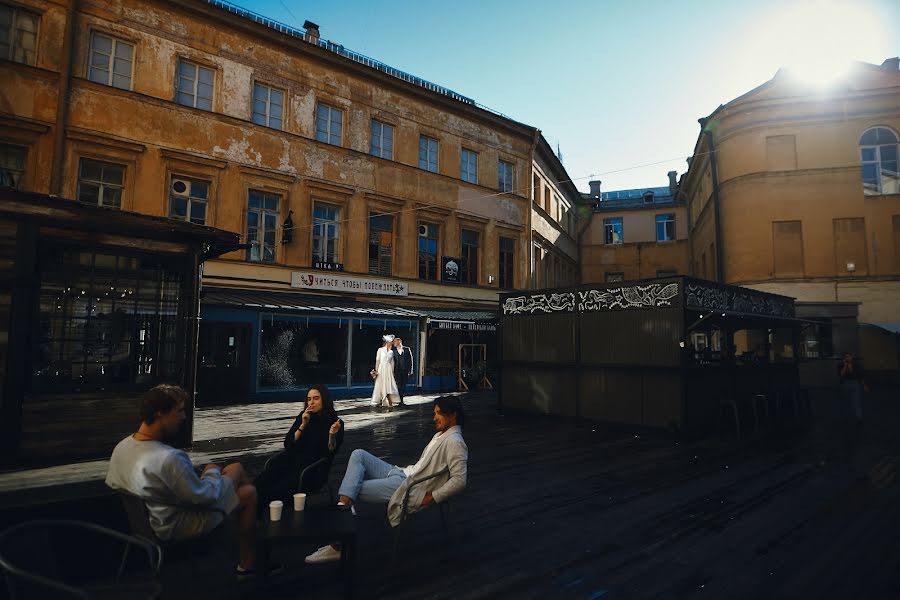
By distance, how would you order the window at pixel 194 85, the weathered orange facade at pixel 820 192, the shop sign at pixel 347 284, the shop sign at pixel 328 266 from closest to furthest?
the window at pixel 194 85
the shop sign at pixel 347 284
the shop sign at pixel 328 266
the weathered orange facade at pixel 820 192

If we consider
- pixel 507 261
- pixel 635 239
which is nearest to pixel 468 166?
pixel 507 261

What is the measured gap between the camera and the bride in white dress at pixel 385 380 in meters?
13.6

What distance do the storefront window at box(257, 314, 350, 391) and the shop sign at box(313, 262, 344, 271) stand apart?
2.04m

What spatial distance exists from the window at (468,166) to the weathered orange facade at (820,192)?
11.7 m

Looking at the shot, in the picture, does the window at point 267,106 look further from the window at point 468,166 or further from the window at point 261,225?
the window at point 468,166

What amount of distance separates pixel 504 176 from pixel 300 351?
12.4 metres

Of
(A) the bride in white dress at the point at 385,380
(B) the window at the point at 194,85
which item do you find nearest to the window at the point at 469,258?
A: (A) the bride in white dress at the point at 385,380

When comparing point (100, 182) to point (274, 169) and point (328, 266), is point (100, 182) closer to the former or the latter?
point (274, 169)

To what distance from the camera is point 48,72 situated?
1310 cm


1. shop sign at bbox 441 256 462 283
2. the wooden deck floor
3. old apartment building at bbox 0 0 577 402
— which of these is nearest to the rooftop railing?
old apartment building at bbox 0 0 577 402

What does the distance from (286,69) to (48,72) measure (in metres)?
6.46

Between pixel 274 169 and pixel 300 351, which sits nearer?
pixel 300 351

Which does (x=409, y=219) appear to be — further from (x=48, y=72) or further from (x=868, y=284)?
(x=868, y=284)

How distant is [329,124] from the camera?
58.7 ft
